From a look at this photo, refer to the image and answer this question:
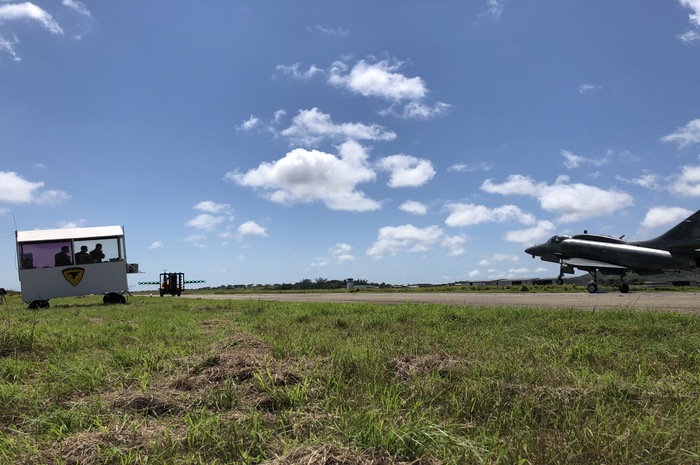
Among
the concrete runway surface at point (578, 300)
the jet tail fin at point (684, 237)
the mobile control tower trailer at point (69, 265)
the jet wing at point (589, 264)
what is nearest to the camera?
the concrete runway surface at point (578, 300)

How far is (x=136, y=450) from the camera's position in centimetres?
272

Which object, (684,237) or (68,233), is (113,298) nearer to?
(68,233)

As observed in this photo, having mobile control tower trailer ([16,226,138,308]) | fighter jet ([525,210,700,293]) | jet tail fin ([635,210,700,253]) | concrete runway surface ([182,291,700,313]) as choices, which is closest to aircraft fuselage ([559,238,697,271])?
fighter jet ([525,210,700,293])

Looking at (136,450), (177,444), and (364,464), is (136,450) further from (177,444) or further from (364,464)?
(364,464)

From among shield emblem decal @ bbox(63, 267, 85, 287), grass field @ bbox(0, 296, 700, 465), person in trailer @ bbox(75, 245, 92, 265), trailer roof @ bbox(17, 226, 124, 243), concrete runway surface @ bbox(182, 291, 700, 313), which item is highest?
trailer roof @ bbox(17, 226, 124, 243)

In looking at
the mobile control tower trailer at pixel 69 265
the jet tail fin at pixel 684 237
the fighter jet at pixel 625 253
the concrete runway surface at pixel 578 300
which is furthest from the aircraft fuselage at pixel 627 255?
the mobile control tower trailer at pixel 69 265

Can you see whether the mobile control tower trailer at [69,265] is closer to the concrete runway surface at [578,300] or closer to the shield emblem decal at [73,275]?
the shield emblem decal at [73,275]

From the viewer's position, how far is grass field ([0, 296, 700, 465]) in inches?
105

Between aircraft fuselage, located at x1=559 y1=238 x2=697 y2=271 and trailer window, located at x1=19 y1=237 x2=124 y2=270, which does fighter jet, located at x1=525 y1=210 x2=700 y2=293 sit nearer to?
aircraft fuselage, located at x1=559 y1=238 x2=697 y2=271

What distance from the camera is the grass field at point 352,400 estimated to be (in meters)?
2.68

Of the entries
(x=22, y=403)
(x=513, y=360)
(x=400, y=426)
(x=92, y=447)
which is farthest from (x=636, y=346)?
(x=22, y=403)

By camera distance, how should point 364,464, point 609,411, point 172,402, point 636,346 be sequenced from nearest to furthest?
point 364,464
point 609,411
point 172,402
point 636,346

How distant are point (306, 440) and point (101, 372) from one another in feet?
9.81

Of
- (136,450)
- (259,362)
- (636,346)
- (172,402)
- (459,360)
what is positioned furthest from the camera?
(636,346)
